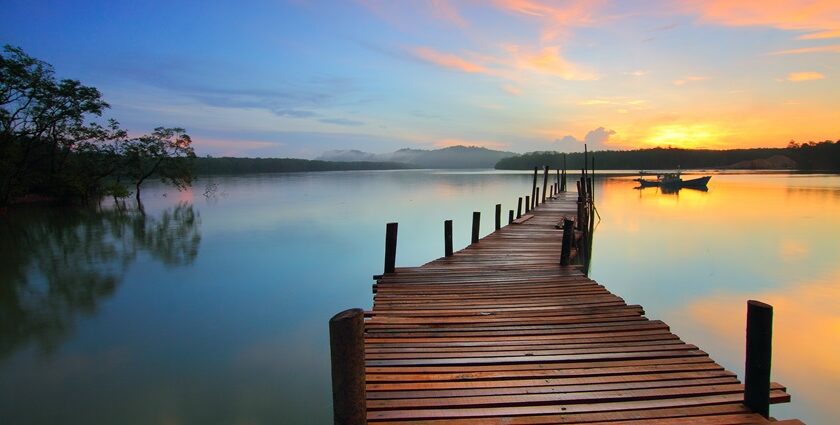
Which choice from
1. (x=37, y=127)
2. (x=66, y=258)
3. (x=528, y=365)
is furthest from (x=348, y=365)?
(x=37, y=127)

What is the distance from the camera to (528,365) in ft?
13.7

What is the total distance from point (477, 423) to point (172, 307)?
9901 millimetres

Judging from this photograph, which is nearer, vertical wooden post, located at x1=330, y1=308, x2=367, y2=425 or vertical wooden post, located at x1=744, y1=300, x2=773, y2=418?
vertical wooden post, located at x1=330, y1=308, x2=367, y2=425

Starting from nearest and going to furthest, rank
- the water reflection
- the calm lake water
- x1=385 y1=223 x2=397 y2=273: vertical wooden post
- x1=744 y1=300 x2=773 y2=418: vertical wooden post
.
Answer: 1. x1=744 y1=300 x2=773 y2=418: vertical wooden post
2. the calm lake water
3. the water reflection
4. x1=385 y1=223 x2=397 y2=273: vertical wooden post

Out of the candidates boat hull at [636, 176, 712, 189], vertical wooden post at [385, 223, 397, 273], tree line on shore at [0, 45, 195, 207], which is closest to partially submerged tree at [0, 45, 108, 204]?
tree line on shore at [0, 45, 195, 207]

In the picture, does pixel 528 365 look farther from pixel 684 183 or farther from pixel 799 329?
pixel 684 183

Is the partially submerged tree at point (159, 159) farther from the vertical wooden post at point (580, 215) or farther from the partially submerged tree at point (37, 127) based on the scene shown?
the vertical wooden post at point (580, 215)

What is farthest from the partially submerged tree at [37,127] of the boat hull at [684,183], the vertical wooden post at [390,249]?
the boat hull at [684,183]

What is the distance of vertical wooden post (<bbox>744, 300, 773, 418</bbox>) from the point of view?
328cm

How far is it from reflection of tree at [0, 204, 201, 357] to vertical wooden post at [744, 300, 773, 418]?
10679mm

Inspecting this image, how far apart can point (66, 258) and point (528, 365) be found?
18.6 meters

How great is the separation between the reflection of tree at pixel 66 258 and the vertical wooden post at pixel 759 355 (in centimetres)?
1068

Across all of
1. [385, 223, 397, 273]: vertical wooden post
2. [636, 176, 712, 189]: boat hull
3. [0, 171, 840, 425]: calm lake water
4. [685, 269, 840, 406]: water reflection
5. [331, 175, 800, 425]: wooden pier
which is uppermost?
[636, 176, 712, 189]: boat hull

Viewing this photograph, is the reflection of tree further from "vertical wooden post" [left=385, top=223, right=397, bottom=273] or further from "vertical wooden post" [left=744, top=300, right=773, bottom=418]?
"vertical wooden post" [left=744, top=300, right=773, bottom=418]
